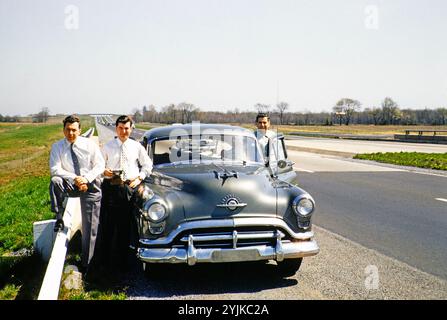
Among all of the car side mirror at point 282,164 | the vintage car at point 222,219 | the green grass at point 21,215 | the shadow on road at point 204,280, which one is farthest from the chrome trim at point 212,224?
the green grass at point 21,215

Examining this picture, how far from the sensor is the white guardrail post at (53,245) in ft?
12.1

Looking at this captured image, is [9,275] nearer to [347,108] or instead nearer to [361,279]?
[361,279]

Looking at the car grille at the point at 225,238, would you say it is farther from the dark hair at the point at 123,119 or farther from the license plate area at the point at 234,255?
the dark hair at the point at 123,119

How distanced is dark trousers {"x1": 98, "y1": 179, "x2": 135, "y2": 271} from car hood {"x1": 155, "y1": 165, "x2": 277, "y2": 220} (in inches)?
20.5

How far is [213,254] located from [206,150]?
219 cm

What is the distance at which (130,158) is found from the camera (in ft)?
17.9

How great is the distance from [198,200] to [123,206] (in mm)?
1146

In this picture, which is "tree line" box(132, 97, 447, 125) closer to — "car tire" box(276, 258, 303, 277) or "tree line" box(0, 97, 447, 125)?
"tree line" box(0, 97, 447, 125)

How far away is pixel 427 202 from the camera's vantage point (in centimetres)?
956

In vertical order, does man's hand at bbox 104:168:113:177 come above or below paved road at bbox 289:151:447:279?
above

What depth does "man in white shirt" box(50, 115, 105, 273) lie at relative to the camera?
482cm

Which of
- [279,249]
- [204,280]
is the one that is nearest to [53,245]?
[204,280]

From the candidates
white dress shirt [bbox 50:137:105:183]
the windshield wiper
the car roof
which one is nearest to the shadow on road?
the windshield wiper

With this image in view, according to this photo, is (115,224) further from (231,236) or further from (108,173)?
(231,236)
